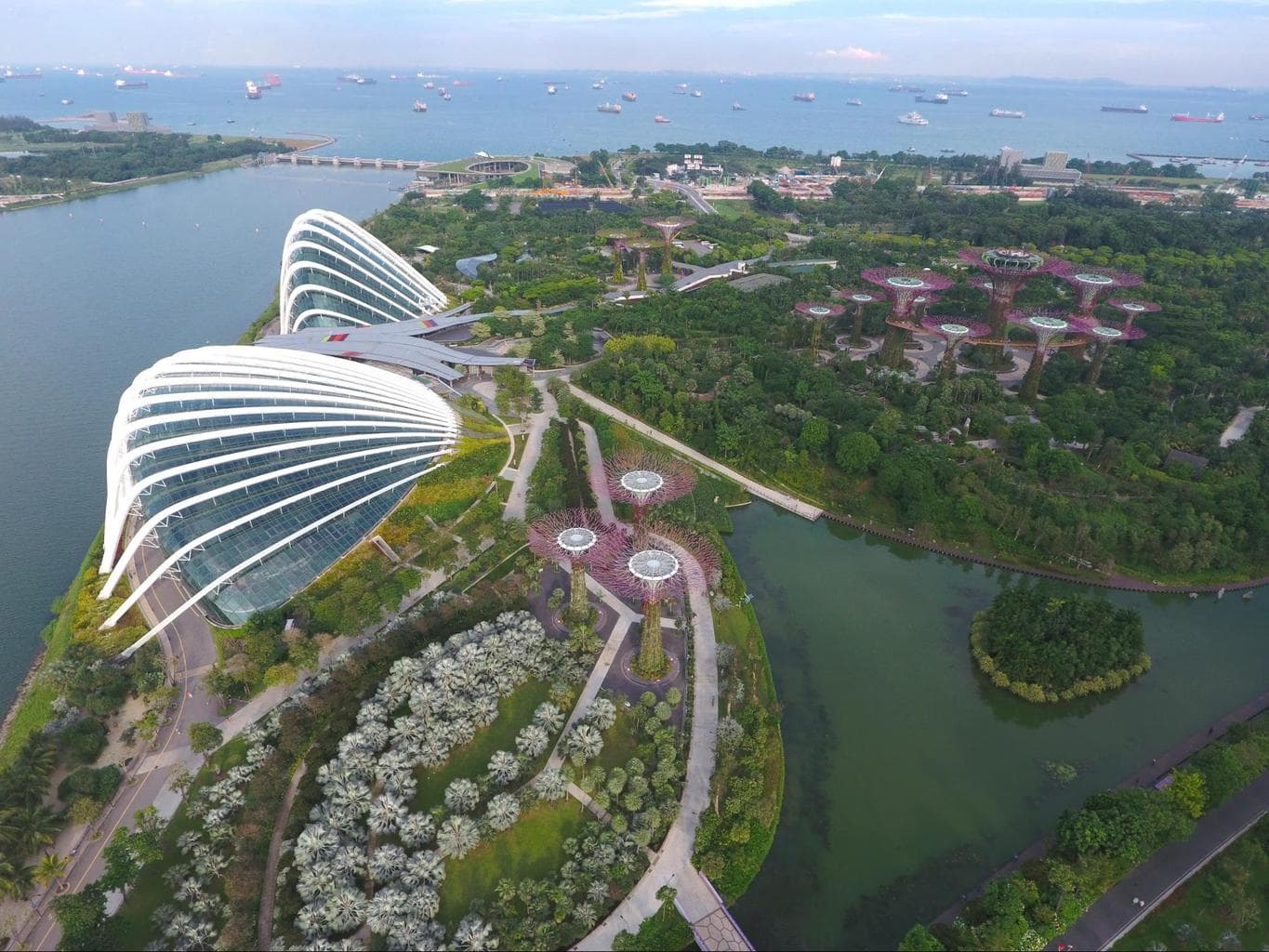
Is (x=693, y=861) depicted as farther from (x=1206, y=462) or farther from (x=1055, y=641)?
(x=1206, y=462)

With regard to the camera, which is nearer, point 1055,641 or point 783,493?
point 1055,641

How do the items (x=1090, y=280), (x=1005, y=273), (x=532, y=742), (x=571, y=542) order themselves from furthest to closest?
(x=1090, y=280) < (x=1005, y=273) < (x=571, y=542) < (x=532, y=742)

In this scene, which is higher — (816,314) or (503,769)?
(816,314)

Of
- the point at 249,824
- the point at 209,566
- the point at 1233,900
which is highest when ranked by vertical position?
the point at 209,566

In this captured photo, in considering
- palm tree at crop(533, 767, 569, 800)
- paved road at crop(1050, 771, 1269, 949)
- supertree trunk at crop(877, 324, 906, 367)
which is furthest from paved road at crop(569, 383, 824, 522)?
palm tree at crop(533, 767, 569, 800)

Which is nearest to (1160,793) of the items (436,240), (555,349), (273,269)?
(555,349)

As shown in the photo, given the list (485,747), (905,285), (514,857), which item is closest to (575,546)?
(485,747)

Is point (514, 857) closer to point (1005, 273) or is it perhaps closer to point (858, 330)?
point (858, 330)
